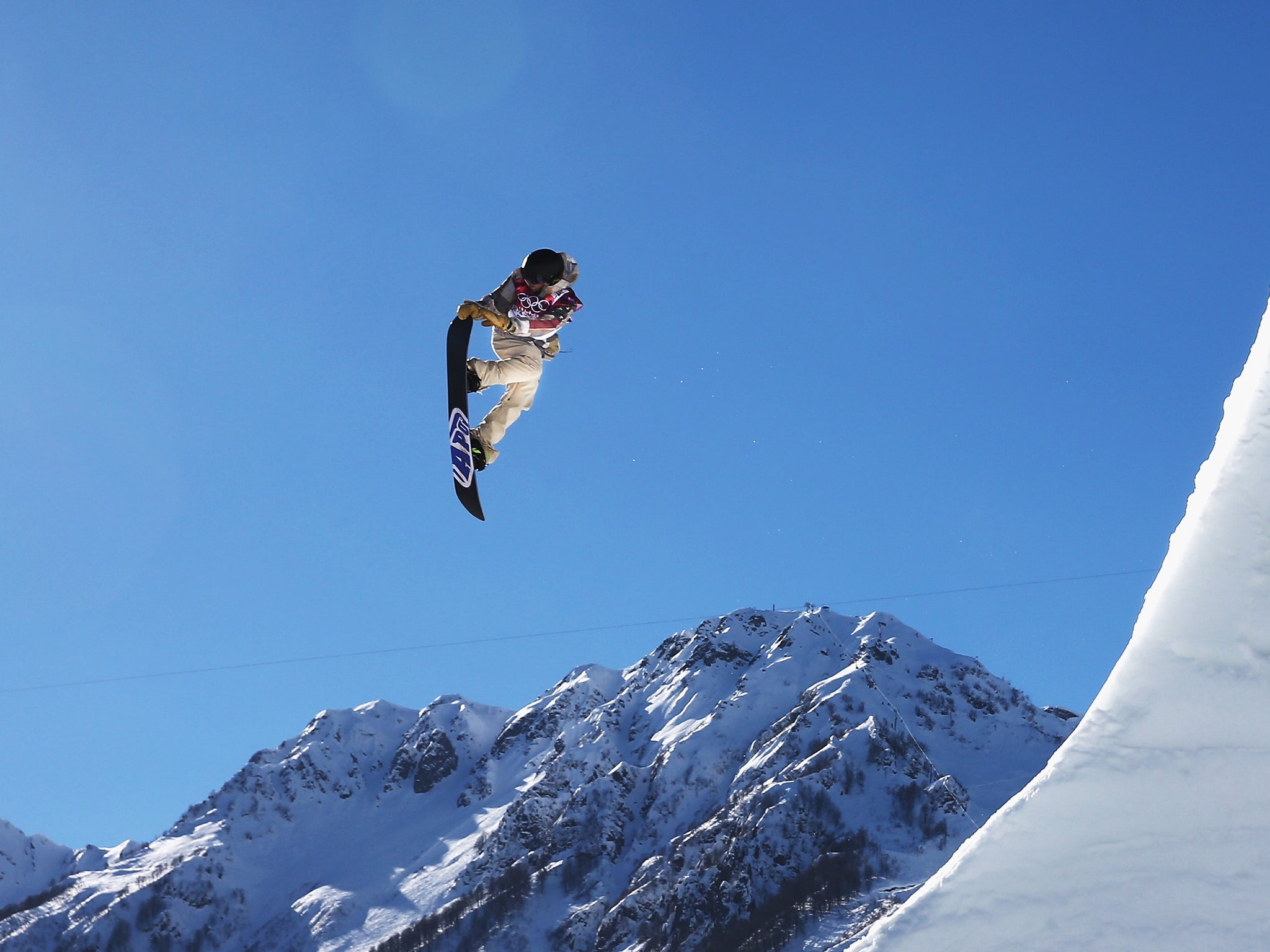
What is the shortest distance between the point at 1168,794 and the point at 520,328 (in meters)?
9.07

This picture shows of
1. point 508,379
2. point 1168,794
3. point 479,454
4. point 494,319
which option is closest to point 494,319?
point 494,319

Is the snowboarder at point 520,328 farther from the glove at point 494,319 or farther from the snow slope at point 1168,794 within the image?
the snow slope at point 1168,794

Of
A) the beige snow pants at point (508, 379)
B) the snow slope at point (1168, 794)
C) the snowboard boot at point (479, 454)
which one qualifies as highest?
the beige snow pants at point (508, 379)

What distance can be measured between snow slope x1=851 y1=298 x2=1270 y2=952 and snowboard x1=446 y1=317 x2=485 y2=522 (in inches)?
354

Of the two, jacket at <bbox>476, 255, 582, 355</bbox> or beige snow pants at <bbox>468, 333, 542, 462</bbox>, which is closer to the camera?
jacket at <bbox>476, 255, 582, 355</bbox>

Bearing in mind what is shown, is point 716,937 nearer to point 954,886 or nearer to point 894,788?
point 894,788

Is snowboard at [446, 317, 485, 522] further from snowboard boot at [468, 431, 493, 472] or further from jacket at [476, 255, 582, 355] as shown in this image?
jacket at [476, 255, 582, 355]

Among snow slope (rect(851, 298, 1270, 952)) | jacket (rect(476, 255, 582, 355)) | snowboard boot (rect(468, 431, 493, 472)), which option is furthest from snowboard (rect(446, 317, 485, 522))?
snow slope (rect(851, 298, 1270, 952))

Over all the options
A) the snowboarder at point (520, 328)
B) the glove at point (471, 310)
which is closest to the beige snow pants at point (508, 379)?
the snowboarder at point (520, 328)

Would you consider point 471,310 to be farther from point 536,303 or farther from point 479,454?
point 479,454

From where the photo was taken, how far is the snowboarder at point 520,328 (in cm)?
1142

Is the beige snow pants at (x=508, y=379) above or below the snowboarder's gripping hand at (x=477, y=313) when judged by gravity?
below

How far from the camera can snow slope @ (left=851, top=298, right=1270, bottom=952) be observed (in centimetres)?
379

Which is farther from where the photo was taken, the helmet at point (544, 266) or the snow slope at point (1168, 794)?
the helmet at point (544, 266)
